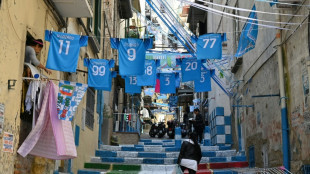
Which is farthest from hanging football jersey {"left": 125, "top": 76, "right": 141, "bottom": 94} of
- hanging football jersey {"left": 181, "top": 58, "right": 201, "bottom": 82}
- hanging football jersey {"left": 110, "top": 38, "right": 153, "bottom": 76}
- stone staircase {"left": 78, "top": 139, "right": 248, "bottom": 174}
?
hanging football jersey {"left": 110, "top": 38, "right": 153, "bottom": 76}

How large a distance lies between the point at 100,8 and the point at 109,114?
5.02 m

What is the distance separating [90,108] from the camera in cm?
1430

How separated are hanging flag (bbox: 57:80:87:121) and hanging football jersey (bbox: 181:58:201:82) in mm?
6689

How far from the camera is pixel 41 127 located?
7.18 meters

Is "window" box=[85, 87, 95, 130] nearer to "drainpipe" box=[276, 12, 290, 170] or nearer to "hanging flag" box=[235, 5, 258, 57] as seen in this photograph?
"hanging flag" box=[235, 5, 258, 57]

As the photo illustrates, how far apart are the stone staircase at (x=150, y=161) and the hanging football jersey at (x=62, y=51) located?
4.62 m

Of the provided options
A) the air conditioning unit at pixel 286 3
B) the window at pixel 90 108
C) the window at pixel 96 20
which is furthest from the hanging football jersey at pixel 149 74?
the air conditioning unit at pixel 286 3

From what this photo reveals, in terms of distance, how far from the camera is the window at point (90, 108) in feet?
45.0

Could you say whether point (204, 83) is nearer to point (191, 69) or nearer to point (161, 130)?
point (191, 69)

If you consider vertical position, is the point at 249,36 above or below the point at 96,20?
below

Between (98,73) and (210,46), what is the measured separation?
348cm

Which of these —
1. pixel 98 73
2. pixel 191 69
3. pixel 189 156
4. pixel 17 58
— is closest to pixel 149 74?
pixel 191 69

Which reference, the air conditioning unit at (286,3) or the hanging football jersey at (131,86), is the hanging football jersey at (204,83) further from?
the air conditioning unit at (286,3)

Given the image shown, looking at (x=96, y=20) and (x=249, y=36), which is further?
(x=96, y=20)
